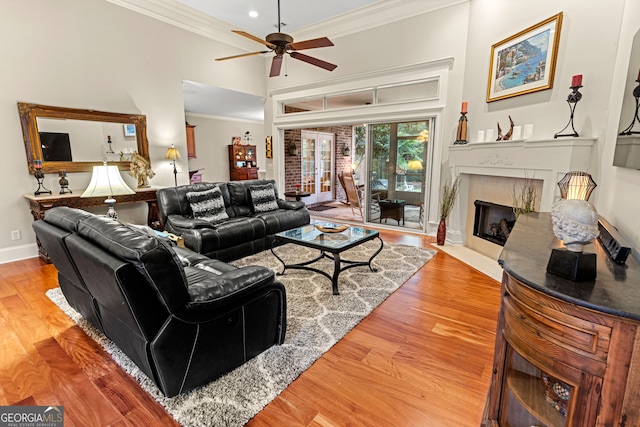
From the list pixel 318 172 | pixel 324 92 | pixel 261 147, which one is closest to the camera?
pixel 324 92

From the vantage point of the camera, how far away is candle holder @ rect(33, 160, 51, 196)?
12.5 ft

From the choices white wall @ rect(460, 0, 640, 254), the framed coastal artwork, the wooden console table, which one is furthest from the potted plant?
the wooden console table

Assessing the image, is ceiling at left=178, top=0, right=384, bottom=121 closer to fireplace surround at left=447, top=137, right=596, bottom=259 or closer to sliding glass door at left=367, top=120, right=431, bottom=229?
sliding glass door at left=367, top=120, right=431, bottom=229

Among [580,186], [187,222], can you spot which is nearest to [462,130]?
[580,186]

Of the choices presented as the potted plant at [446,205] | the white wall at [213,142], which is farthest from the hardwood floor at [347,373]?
the white wall at [213,142]

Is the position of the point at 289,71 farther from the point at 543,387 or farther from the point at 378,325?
the point at 543,387

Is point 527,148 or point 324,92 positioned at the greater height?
point 324,92

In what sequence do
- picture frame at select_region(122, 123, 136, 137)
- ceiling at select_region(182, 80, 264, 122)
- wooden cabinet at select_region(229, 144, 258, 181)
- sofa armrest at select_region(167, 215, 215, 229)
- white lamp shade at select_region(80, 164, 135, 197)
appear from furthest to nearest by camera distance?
wooden cabinet at select_region(229, 144, 258, 181) → ceiling at select_region(182, 80, 264, 122) → picture frame at select_region(122, 123, 136, 137) → sofa armrest at select_region(167, 215, 215, 229) → white lamp shade at select_region(80, 164, 135, 197)

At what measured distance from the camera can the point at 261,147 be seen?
38.9 feet

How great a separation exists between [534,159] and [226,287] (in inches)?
130

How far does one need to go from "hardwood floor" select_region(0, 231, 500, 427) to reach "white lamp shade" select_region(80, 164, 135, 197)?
1056mm

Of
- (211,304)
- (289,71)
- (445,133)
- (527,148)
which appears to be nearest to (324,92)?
(289,71)

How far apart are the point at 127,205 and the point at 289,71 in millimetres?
3957

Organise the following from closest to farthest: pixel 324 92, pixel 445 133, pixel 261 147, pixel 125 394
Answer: pixel 125 394 → pixel 445 133 → pixel 324 92 → pixel 261 147
